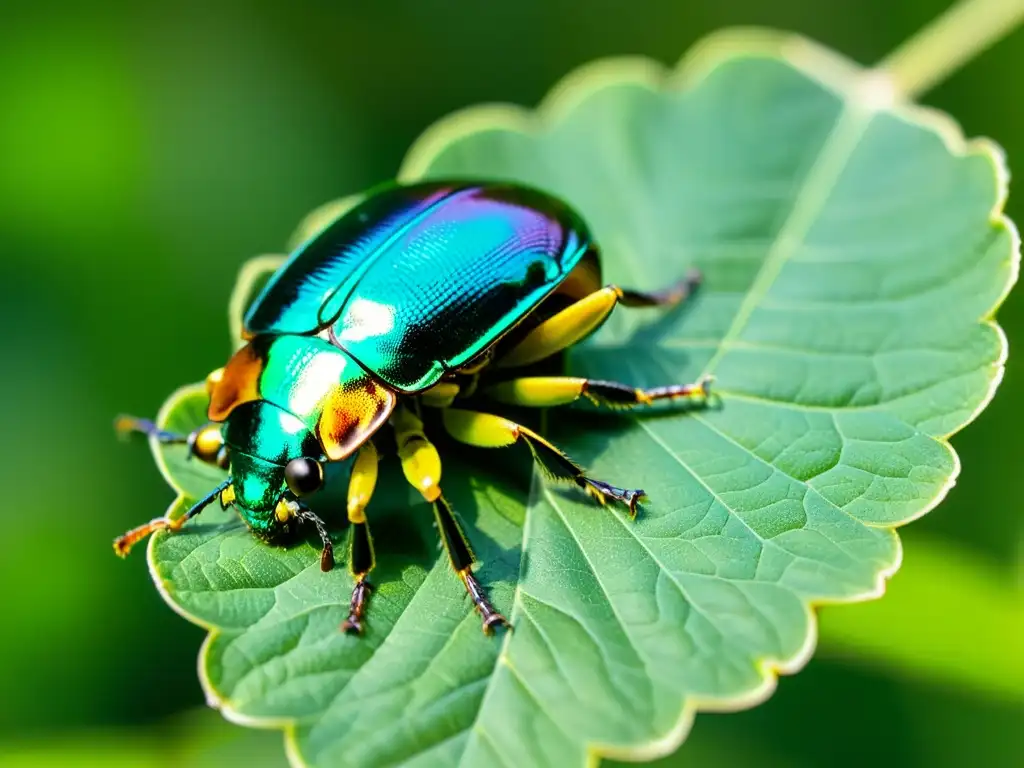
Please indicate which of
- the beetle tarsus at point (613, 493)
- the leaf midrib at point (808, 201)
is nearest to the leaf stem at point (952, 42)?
the leaf midrib at point (808, 201)

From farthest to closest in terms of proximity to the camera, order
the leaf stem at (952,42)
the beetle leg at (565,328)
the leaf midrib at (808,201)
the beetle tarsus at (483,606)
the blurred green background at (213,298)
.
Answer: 1. the leaf stem at (952,42)
2. the blurred green background at (213,298)
3. the leaf midrib at (808,201)
4. the beetle leg at (565,328)
5. the beetle tarsus at (483,606)

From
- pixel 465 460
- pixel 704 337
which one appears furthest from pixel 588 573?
pixel 704 337

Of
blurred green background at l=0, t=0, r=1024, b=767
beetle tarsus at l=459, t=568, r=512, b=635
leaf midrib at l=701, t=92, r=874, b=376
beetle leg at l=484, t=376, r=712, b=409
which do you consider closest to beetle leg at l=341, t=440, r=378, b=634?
beetle tarsus at l=459, t=568, r=512, b=635

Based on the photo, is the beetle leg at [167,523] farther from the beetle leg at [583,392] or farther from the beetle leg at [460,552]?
the beetle leg at [583,392]

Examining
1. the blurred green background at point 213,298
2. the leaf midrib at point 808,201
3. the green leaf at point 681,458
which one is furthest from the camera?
the blurred green background at point 213,298

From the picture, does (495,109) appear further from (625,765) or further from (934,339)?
(625,765)

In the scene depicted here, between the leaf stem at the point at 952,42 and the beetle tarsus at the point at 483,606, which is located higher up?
the leaf stem at the point at 952,42

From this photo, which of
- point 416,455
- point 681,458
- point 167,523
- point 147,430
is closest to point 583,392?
point 681,458
